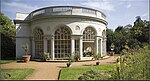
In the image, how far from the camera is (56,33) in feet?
67.6

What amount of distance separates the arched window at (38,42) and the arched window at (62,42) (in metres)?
2.32

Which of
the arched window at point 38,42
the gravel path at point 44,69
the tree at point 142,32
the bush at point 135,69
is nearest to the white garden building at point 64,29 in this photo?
the arched window at point 38,42

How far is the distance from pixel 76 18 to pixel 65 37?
2.50 m

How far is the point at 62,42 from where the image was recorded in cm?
2058

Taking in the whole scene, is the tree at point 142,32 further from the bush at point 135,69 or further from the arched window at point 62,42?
the bush at point 135,69

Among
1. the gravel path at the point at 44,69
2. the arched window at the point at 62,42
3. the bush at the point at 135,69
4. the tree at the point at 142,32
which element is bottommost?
the gravel path at the point at 44,69

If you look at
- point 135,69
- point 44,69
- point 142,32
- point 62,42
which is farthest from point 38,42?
point 142,32

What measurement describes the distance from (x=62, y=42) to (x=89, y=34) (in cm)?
357

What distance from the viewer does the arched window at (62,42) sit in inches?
806

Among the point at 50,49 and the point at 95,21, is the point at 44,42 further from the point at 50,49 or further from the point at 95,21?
the point at 95,21

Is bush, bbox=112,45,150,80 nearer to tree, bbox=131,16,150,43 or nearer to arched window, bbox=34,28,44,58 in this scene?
arched window, bbox=34,28,44,58

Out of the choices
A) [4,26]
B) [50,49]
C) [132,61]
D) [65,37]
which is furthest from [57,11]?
[4,26]

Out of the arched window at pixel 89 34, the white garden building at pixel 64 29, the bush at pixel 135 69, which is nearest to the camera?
the bush at pixel 135 69

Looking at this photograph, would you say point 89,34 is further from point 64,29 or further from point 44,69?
point 44,69
